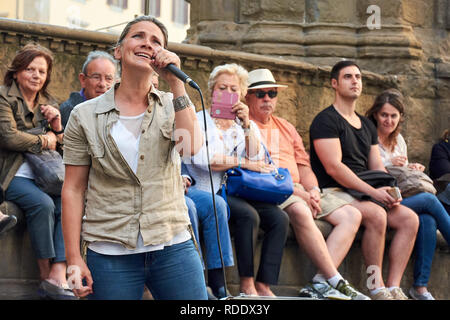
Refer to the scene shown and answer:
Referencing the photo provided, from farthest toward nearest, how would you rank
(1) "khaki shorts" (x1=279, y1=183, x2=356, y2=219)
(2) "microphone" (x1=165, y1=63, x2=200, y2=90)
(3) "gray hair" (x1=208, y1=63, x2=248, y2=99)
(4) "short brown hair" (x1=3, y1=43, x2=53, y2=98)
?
(1) "khaki shorts" (x1=279, y1=183, x2=356, y2=219) → (3) "gray hair" (x1=208, y1=63, x2=248, y2=99) → (4) "short brown hair" (x1=3, y1=43, x2=53, y2=98) → (2) "microphone" (x1=165, y1=63, x2=200, y2=90)

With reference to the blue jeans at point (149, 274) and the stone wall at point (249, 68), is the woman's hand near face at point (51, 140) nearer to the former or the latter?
the stone wall at point (249, 68)

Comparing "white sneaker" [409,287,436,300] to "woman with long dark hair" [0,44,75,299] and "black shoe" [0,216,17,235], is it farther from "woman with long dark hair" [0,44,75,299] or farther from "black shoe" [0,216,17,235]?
"black shoe" [0,216,17,235]

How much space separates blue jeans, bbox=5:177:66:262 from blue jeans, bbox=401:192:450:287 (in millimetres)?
2942

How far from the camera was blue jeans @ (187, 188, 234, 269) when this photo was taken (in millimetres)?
5488

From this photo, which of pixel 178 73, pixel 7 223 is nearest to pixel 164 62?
pixel 178 73

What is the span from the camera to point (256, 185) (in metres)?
5.83

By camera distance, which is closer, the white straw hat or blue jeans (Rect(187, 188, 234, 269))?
blue jeans (Rect(187, 188, 234, 269))

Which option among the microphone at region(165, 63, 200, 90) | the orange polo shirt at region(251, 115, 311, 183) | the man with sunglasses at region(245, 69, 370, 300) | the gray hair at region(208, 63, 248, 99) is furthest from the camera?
the orange polo shirt at region(251, 115, 311, 183)

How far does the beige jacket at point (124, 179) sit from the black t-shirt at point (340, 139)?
361 cm

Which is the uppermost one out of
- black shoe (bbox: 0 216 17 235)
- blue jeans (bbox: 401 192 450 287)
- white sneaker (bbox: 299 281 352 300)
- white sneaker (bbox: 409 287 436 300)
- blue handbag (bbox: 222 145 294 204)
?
blue handbag (bbox: 222 145 294 204)

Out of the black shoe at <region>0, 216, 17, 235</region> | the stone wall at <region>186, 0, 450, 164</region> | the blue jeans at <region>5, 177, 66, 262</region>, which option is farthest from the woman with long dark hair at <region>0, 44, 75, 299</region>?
the stone wall at <region>186, 0, 450, 164</region>

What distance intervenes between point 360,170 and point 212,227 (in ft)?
6.07

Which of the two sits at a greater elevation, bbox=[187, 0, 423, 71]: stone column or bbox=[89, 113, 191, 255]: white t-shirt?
bbox=[187, 0, 423, 71]: stone column

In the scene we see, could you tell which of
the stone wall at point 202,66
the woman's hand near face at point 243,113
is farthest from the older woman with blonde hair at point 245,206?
the stone wall at point 202,66
